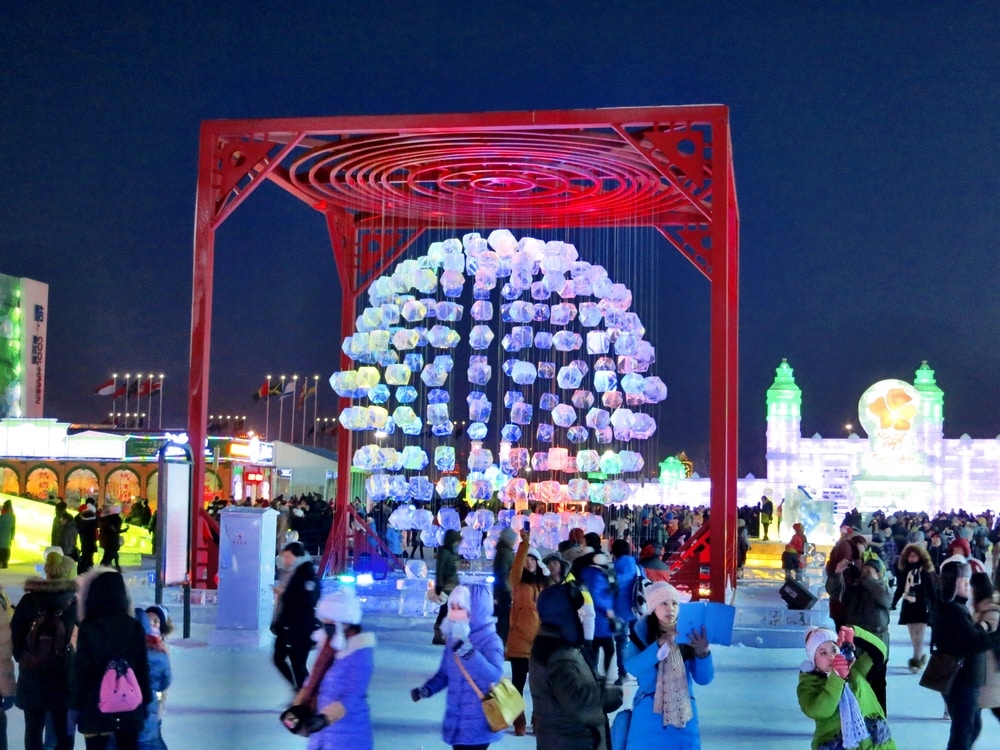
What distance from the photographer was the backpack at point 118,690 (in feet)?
17.5

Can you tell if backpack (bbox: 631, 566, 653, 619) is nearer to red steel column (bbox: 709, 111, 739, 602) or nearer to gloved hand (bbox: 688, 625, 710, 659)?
red steel column (bbox: 709, 111, 739, 602)

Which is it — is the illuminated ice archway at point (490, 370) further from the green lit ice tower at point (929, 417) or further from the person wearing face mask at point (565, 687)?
the green lit ice tower at point (929, 417)

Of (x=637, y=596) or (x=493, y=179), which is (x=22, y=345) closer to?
(x=493, y=179)

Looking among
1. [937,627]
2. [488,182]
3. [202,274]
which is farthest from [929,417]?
[937,627]

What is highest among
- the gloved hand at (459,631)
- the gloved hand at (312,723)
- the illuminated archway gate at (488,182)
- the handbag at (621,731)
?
the illuminated archway gate at (488,182)

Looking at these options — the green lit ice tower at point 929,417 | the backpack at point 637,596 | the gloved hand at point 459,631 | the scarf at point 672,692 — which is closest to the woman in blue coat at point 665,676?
the scarf at point 672,692

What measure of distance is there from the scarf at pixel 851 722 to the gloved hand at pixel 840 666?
0.09 meters

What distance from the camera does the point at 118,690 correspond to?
210 inches

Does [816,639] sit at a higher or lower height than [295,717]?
higher

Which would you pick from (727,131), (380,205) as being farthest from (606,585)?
(380,205)

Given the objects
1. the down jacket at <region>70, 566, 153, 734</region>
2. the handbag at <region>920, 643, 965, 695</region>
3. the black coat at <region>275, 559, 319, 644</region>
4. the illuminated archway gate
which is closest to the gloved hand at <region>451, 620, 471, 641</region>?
the down jacket at <region>70, 566, 153, 734</region>

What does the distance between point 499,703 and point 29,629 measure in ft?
7.59

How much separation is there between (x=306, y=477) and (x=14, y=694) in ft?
131

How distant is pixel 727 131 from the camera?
15398 millimetres
